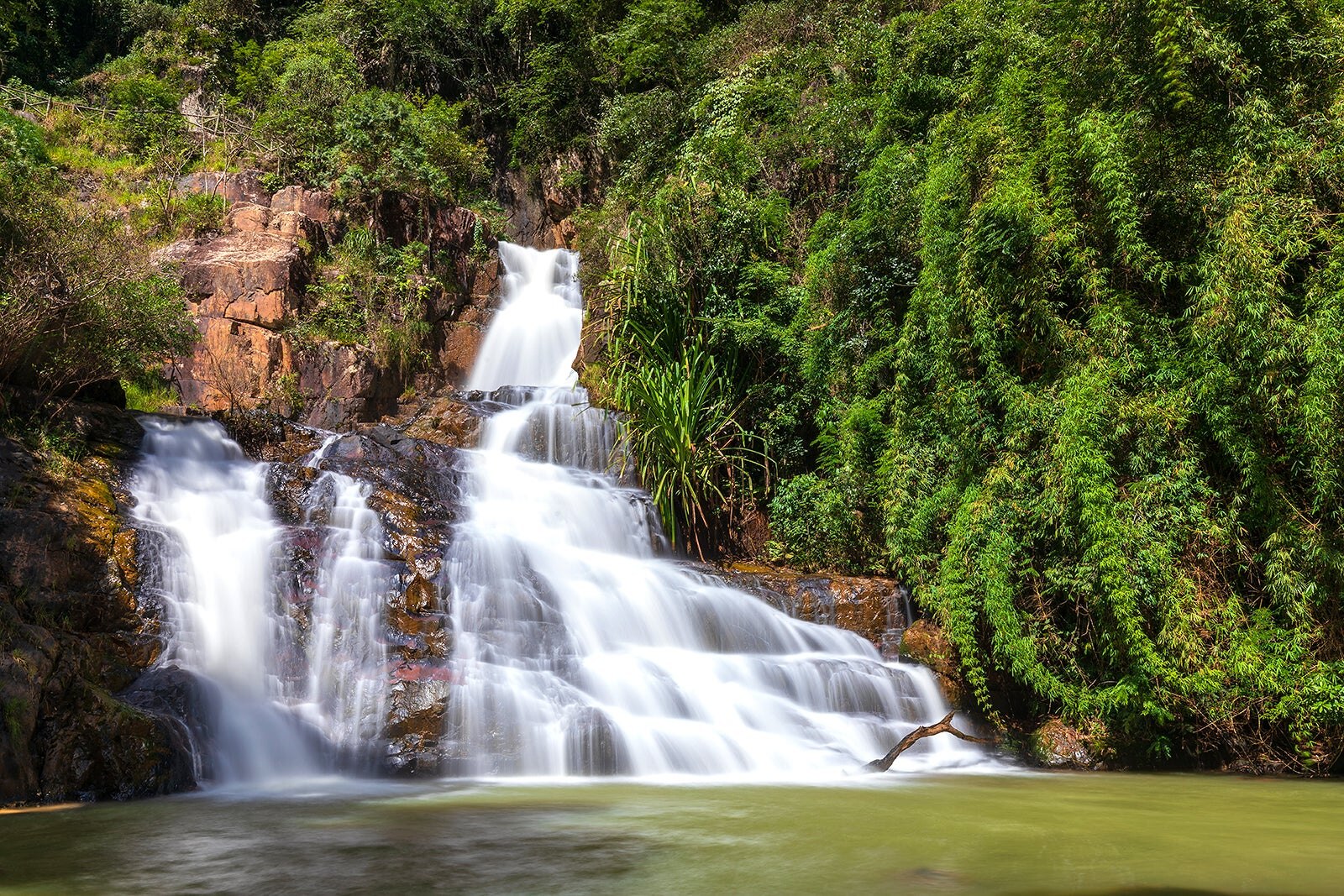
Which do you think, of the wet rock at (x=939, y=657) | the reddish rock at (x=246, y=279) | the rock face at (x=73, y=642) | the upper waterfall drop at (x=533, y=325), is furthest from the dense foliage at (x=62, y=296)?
the wet rock at (x=939, y=657)

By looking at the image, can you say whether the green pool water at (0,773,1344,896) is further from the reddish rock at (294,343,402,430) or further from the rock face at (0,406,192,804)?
the reddish rock at (294,343,402,430)

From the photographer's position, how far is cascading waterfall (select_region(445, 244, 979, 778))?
7297 millimetres

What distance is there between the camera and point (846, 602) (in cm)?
977

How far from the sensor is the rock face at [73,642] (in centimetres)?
580

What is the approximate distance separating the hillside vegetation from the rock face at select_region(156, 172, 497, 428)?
124 inches

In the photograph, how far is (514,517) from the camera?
11.1m

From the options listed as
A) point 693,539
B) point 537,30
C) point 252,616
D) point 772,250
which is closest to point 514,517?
point 693,539

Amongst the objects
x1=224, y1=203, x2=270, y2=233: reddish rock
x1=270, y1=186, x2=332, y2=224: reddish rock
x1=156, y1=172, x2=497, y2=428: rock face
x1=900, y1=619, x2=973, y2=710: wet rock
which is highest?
x1=270, y1=186, x2=332, y2=224: reddish rock

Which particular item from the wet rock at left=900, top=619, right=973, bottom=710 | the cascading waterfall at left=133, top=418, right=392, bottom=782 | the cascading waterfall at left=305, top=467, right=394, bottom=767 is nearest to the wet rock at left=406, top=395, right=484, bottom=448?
the cascading waterfall at left=133, top=418, right=392, bottom=782

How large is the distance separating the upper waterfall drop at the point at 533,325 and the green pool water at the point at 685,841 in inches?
416

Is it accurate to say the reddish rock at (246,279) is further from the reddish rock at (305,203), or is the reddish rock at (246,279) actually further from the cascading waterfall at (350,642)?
the cascading waterfall at (350,642)

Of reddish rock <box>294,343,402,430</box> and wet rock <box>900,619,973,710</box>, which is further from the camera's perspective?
reddish rock <box>294,343,402,430</box>

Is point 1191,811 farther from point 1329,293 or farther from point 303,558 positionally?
point 303,558

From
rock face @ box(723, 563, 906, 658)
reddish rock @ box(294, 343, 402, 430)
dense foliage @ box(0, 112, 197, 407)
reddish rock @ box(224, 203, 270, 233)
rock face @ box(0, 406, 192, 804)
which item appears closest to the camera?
rock face @ box(0, 406, 192, 804)
